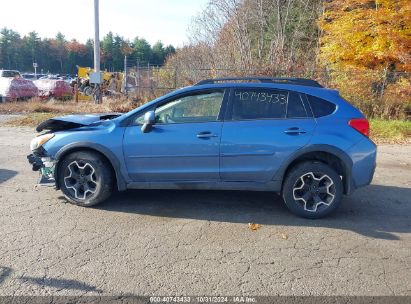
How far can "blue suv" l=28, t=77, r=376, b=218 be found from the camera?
4.13m

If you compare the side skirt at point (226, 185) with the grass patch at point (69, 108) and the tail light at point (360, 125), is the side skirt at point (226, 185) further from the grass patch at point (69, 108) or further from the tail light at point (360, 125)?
the grass patch at point (69, 108)

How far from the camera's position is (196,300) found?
264 centimetres

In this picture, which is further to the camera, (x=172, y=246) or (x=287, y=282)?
(x=172, y=246)

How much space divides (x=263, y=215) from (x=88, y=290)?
2.32m

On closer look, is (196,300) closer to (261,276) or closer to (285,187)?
(261,276)

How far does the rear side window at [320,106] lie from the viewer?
419 cm

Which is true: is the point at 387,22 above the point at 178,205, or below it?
above

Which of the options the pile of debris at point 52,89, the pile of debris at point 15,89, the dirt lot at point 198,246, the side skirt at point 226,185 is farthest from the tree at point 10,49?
the side skirt at point 226,185

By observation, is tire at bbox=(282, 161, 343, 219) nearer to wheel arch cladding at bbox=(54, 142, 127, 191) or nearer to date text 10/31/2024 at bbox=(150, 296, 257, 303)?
date text 10/31/2024 at bbox=(150, 296, 257, 303)

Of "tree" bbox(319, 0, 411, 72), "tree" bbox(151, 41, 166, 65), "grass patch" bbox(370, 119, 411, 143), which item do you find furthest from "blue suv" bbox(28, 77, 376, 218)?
"tree" bbox(151, 41, 166, 65)

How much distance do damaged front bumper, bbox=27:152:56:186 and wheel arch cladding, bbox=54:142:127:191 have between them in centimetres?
11

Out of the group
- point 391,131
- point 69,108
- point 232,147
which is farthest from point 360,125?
point 69,108

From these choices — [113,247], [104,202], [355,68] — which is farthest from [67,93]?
[113,247]

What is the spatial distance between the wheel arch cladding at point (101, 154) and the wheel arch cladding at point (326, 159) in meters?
1.97
